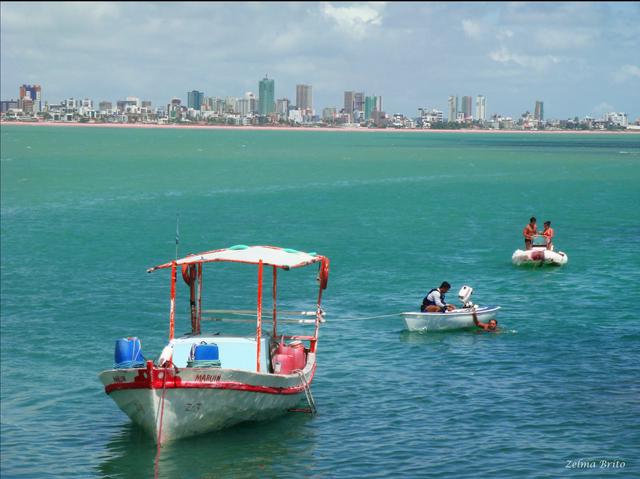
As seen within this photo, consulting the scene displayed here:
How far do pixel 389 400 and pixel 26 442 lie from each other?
9457mm

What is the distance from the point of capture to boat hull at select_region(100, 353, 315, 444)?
24297mm

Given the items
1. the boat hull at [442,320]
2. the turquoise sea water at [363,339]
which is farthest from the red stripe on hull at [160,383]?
the boat hull at [442,320]

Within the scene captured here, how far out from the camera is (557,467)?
23.4m

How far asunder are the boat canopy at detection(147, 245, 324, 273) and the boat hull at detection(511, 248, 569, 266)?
2340 centimetres

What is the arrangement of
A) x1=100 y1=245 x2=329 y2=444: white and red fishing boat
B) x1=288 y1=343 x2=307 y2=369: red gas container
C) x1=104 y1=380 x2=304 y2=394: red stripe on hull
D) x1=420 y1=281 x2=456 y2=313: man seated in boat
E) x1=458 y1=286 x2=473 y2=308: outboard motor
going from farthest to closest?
x1=458 y1=286 x2=473 y2=308: outboard motor < x1=420 y1=281 x2=456 y2=313: man seated in boat < x1=288 y1=343 x2=307 y2=369: red gas container < x1=100 y1=245 x2=329 y2=444: white and red fishing boat < x1=104 y1=380 x2=304 y2=394: red stripe on hull

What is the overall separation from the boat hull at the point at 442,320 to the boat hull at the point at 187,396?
10642 millimetres

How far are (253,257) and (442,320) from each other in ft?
35.7

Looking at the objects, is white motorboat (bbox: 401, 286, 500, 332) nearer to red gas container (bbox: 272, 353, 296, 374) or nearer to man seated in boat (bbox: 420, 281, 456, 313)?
man seated in boat (bbox: 420, 281, 456, 313)

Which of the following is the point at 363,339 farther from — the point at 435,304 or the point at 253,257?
the point at 253,257

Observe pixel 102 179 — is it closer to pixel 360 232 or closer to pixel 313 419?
pixel 360 232

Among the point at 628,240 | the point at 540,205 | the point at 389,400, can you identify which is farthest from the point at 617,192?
the point at 389,400

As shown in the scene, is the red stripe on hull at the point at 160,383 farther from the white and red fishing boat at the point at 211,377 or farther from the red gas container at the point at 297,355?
the red gas container at the point at 297,355

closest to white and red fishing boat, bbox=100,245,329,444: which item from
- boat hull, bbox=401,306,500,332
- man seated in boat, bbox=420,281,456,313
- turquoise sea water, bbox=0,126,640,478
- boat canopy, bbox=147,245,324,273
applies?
boat canopy, bbox=147,245,324,273

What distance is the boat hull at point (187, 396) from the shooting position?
2430 cm
